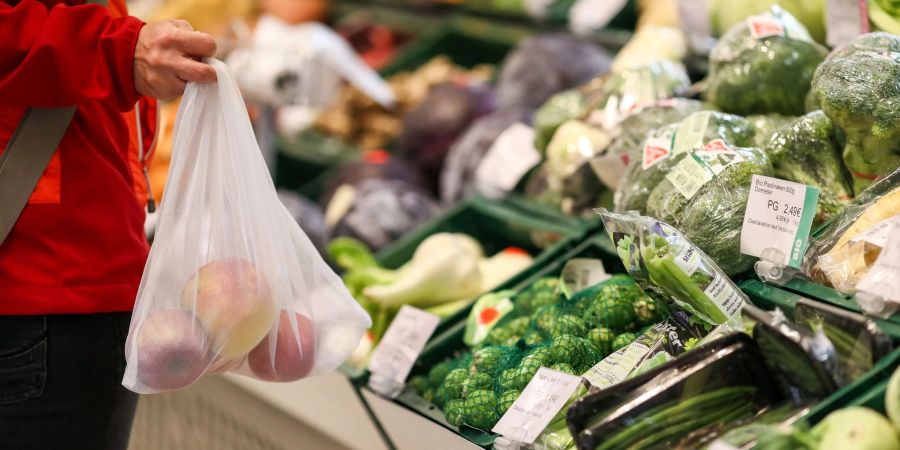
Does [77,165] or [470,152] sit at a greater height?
[77,165]

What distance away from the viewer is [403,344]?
2.42 metres

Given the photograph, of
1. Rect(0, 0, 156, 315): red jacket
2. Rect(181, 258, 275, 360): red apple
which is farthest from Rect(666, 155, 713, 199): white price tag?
Rect(0, 0, 156, 315): red jacket

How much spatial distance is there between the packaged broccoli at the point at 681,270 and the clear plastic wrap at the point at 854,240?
0.15m

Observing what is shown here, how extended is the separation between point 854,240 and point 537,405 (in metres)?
0.62

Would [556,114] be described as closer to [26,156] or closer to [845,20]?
[845,20]

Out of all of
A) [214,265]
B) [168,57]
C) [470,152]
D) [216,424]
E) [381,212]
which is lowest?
[216,424]

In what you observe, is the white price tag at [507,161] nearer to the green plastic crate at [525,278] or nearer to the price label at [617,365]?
the green plastic crate at [525,278]

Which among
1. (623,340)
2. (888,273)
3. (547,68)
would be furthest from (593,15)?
(888,273)

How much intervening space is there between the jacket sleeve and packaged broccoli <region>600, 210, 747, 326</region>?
91 centimetres

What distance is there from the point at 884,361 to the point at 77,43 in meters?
1.34

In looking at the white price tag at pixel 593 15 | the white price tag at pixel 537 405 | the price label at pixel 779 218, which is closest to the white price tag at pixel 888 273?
the price label at pixel 779 218

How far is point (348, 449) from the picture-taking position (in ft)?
8.51

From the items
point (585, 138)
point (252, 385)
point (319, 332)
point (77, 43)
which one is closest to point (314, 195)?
point (252, 385)

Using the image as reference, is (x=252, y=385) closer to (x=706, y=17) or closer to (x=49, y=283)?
(x=49, y=283)
